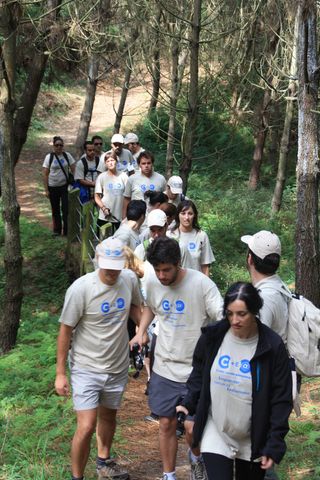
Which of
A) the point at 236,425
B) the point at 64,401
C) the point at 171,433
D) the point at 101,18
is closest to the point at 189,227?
the point at 64,401

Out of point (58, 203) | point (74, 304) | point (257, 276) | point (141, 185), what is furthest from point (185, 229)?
point (58, 203)

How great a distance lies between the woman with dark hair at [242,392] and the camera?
11.6ft

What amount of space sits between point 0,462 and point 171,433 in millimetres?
1615

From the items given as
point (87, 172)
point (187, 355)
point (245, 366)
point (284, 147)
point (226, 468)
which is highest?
point (284, 147)

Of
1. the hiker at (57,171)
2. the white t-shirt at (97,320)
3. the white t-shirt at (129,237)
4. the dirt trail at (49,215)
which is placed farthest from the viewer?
the hiker at (57,171)

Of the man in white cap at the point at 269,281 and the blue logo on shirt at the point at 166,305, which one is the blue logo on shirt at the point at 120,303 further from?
the man in white cap at the point at 269,281

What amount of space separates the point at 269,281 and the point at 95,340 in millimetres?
1378

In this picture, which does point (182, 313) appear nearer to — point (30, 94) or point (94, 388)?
point (94, 388)

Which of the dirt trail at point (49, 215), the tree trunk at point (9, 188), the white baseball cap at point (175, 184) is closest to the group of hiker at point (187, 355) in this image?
the dirt trail at point (49, 215)

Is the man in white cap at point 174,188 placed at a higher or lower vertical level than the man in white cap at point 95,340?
higher

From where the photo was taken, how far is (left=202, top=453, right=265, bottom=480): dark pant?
147 inches

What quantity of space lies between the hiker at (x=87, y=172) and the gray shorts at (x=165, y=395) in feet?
23.2

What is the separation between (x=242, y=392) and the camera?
360 cm

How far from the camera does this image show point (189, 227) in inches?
285
